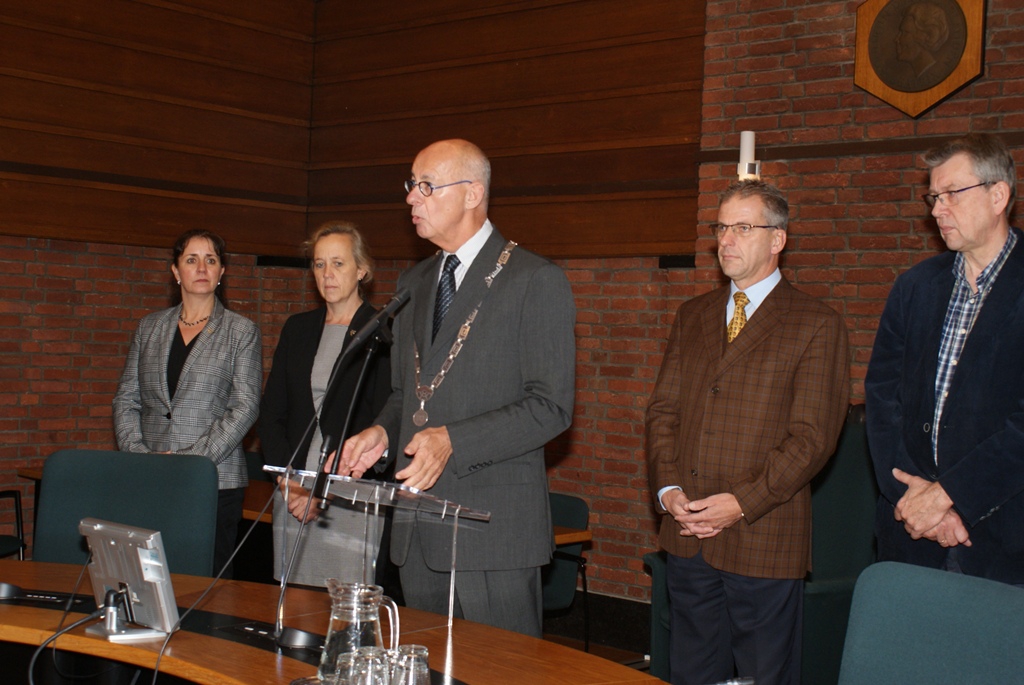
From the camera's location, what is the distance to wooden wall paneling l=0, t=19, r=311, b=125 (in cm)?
595

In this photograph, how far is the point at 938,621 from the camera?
195cm

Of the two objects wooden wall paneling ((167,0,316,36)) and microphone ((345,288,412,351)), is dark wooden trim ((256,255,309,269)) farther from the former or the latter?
microphone ((345,288,412,351))

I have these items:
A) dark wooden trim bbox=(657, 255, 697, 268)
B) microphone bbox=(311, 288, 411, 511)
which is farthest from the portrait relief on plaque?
microphone bbox=(311, 288, 411, 511)

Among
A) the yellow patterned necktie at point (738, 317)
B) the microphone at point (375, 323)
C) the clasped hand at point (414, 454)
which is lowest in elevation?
the clasped hand at point (414, 454)

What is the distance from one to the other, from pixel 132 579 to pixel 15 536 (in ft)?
11.7

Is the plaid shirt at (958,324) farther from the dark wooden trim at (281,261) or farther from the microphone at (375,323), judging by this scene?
the dark wooden trim at (281,261)

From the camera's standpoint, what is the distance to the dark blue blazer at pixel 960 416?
2758 mm

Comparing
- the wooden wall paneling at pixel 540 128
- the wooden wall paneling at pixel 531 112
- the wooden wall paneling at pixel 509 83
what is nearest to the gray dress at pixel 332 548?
the wooden wall paneling at pixel 531 112

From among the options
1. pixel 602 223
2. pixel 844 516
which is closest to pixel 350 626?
pixel 844 516

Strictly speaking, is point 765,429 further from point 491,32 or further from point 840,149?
point 491,32

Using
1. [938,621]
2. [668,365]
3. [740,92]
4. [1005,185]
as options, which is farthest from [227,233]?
[938,621]

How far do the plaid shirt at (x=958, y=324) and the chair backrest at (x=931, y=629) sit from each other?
1.03 m

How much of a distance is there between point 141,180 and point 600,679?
510 cm

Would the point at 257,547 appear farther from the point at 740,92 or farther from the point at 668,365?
the point at 740,92
